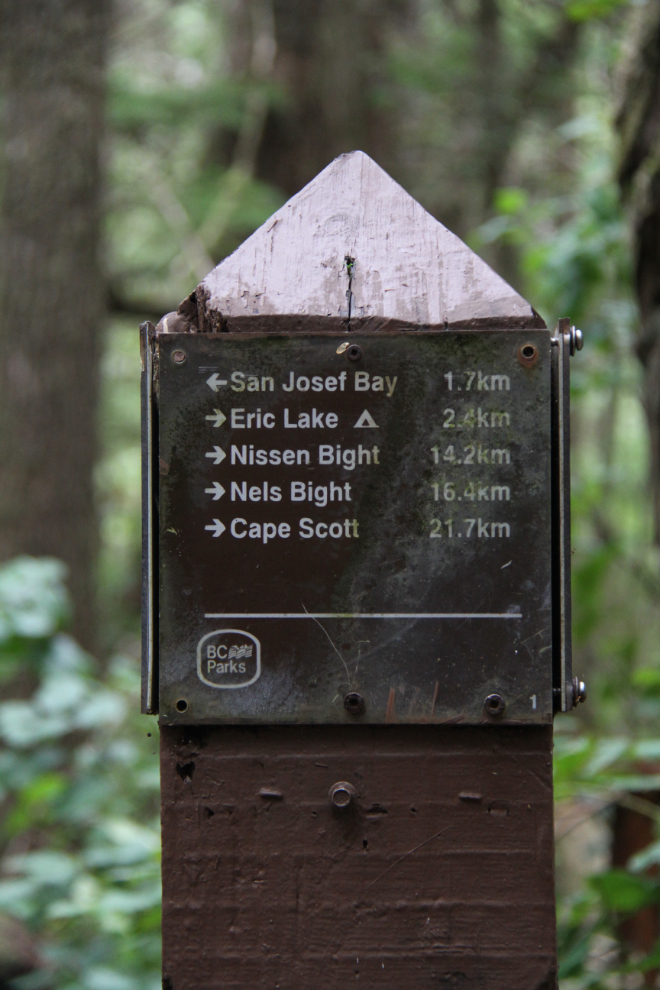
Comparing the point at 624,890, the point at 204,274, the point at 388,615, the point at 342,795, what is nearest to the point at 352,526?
the point at 388,615

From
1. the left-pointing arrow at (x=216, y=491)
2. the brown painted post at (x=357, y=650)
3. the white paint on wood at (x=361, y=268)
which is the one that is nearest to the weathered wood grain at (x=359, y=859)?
the brown painted post at (x=357, y=650)

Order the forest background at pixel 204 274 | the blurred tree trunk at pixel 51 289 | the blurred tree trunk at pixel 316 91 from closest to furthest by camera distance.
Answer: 1. the forest background at pixel 204 274
2. the blurred tree trunk at pixel 51 289
3. the blurred tree trunk at pixel 316 91

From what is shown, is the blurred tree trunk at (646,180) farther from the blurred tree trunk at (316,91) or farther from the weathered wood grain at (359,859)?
the blurred tree trunk at (316,91)

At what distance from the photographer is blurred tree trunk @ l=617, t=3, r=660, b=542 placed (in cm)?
255

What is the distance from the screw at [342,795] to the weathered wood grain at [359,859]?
1 centimetres

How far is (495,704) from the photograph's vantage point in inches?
44.3

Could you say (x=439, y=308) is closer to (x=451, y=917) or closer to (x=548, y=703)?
(x=548, y=703)

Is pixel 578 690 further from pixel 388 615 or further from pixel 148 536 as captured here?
pixel 148 536

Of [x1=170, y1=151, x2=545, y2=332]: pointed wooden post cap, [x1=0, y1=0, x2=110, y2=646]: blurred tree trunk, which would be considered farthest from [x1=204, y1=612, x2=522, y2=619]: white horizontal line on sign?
[x1=0, y1=0, x2=110, y2=646]: blurred tree trunk

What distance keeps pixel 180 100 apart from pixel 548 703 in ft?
18.9

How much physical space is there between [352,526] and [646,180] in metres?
1.95

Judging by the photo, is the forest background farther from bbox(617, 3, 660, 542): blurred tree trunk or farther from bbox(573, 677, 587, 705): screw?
bbox(573, 677, 587, 705): screw

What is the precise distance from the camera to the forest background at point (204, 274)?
216 cm

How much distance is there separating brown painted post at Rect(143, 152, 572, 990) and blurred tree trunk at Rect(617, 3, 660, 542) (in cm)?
164
